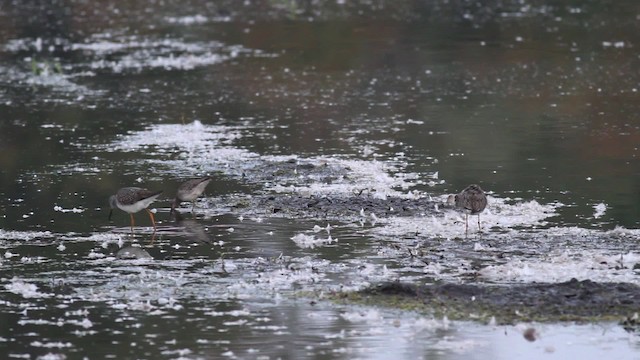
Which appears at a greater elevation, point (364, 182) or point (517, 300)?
point (364, 182)

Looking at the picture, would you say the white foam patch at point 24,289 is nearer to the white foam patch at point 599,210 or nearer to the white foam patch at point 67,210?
the white foam patch at point 67,210

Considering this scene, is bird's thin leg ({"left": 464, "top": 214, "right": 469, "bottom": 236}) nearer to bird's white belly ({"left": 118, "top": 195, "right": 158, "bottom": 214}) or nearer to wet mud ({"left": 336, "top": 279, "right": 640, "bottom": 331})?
wet mud ({"left": 336, "top": 279, "right": 640, "bottom": 331})

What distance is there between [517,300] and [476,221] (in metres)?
3.59

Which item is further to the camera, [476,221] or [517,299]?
[476,221]

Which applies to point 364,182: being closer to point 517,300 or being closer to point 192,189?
point 192,189

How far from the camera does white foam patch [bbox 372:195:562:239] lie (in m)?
14.6

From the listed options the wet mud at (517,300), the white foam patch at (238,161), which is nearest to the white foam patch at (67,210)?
the white foam patch at (238,161)

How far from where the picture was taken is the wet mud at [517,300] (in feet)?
36.5

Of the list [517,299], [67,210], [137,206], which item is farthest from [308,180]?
[517,299]

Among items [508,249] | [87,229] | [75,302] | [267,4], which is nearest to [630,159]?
[508,249]

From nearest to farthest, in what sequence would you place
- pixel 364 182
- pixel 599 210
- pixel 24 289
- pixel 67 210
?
1. pixel 24 289
2. pixel 599 210
3. pixel 67 210
4. pixel 364 182

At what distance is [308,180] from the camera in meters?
17.8

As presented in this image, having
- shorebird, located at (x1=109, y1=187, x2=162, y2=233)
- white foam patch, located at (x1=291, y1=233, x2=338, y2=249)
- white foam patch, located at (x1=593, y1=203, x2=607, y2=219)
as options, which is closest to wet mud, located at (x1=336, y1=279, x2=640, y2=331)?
white foam patch, located at (x1=291, y1=233, x2=338, y2=249)

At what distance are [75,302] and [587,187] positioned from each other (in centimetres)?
759
